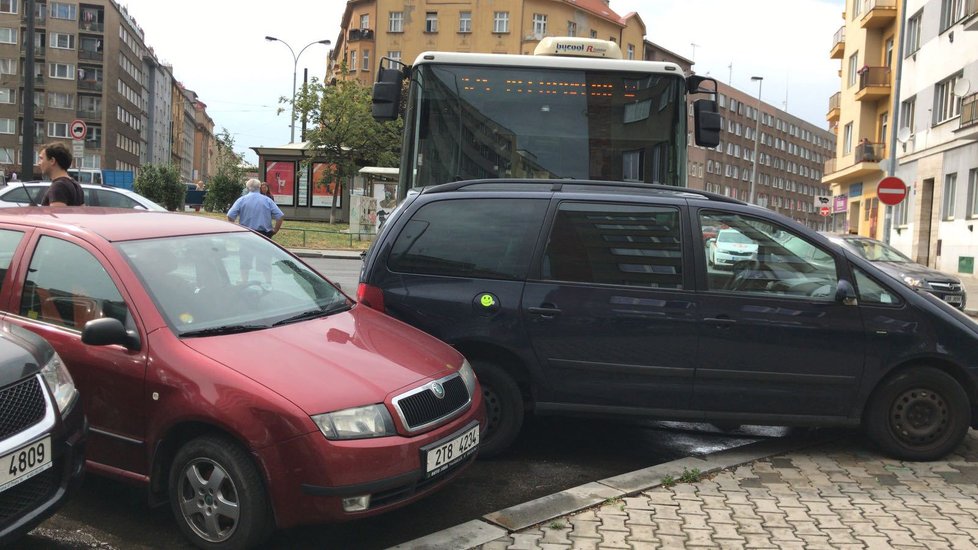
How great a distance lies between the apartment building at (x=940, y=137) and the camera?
2595 cm

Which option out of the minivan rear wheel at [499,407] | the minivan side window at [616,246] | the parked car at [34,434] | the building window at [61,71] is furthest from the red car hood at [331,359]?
the building window at [61,71]

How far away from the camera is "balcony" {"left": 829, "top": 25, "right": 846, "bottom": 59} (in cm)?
4259

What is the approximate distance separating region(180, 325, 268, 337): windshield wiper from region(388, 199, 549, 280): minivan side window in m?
1.48

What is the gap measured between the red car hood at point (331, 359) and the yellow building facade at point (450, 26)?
58.7 meters

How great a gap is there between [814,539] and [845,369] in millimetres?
1486

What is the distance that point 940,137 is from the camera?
93.9 feet

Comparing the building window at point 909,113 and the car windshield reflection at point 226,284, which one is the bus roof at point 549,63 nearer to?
the car windshield reflection at point 226,284

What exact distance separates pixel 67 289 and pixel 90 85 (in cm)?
9299

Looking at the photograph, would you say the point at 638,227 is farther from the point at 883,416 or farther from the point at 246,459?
the point at 246,459

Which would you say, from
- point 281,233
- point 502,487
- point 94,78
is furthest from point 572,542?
point 94,78

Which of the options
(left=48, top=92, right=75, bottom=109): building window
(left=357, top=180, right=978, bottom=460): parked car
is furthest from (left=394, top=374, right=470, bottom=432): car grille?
(left=48, top=92, right=75, bottom=109): building window

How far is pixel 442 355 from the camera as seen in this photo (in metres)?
4.49

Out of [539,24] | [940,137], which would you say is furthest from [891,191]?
[539,24]

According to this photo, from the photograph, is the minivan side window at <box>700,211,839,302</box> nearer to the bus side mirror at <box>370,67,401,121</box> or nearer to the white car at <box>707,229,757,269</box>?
the white car at <box>707,229,757,269</box>
